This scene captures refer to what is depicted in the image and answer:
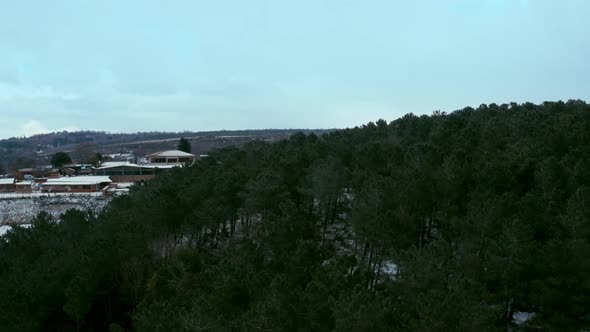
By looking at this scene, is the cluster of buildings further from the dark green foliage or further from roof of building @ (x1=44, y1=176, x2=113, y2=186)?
the dark green foliage

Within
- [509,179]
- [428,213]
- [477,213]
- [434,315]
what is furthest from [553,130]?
[434,315]

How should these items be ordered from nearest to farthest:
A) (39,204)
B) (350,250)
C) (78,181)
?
(350,250), (39,204), (78,181)

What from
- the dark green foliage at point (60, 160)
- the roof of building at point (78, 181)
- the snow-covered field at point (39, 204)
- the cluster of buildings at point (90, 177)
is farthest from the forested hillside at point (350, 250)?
the dark green foliage at point (60, 160)

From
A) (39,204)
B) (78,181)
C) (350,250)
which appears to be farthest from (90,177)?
(350,250)

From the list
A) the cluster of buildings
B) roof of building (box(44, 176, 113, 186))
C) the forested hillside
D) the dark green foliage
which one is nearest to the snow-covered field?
the cluster of buildings

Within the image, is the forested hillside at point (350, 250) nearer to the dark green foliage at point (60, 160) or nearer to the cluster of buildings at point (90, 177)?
the cluster of buildings at point (90, 177)

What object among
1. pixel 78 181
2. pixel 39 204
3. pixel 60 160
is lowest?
pixel 39 204

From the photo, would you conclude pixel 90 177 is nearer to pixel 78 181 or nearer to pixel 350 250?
pixel 78 181
